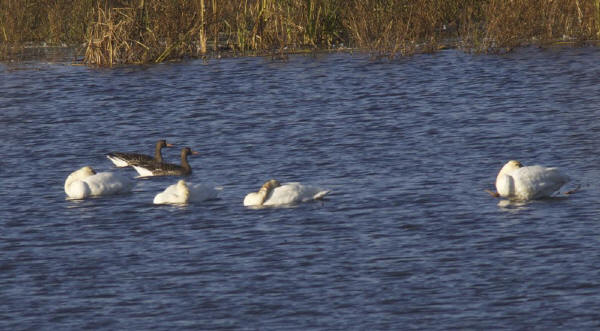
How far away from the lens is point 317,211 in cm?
1489

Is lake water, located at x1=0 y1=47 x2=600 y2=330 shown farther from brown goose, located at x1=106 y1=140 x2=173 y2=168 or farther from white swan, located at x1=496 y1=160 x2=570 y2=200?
brown goose, located at x1=106 y1=140 x2=173 y2=168

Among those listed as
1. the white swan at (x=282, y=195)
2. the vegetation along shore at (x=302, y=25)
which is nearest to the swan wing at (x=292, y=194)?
the white swan at (x=282, y=195)

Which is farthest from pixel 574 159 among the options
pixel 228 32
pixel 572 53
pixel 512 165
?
pixel 228 32

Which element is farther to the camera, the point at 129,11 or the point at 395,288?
the point at 129,11

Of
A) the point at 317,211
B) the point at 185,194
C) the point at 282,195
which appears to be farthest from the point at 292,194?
the point at 185,194

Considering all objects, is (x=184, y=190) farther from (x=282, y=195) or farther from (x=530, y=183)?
(x=530, y=183)

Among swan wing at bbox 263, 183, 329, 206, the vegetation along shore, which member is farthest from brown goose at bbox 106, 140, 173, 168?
the vegetation along shore

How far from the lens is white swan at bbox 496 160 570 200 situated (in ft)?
48.5

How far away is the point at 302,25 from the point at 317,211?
16385 mm

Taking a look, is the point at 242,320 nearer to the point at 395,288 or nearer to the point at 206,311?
the point at 206,311

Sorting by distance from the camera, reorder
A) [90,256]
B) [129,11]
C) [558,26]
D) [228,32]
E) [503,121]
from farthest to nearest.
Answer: [228,32] → [558,26] → [129,11] → [503,121] → [90,256]

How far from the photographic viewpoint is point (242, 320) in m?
10.3

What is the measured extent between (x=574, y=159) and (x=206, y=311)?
8799 mm

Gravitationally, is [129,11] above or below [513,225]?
above
